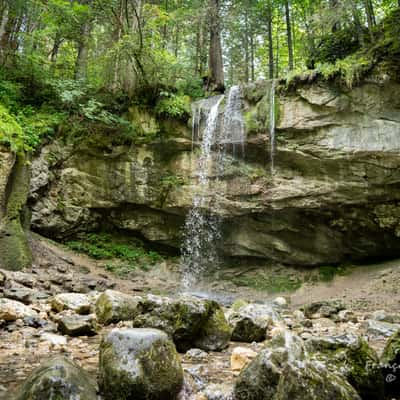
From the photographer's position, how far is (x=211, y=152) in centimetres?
1140

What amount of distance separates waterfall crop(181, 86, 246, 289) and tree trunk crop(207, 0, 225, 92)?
291 centimetres

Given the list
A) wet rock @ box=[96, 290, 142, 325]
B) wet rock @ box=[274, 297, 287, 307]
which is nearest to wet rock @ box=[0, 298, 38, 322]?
wet rock @ box=[96, 290, 142, 325]

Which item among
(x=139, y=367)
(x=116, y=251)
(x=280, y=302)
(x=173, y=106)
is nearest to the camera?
(x=139, y=367)

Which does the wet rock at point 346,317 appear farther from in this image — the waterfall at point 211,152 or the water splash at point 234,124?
the water splash at point 234,124

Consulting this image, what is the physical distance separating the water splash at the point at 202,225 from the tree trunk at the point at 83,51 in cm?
504

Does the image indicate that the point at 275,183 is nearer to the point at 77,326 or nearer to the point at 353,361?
the point at 77,326

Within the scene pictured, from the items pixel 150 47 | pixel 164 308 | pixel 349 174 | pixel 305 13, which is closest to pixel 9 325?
pixel 164 308

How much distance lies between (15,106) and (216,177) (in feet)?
22.1

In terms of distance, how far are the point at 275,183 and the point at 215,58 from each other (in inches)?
291

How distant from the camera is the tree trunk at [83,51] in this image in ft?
41.4

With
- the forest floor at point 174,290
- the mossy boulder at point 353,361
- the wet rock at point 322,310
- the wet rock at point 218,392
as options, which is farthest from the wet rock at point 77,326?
the wet rock at point 322,310

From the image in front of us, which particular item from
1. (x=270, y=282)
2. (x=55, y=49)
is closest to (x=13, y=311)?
(x=270, y=282)

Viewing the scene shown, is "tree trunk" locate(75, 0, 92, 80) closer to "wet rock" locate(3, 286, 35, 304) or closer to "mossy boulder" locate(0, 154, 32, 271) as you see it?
"mossy boulder" locate(0, 154, 32, 271)

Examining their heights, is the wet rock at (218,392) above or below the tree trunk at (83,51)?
below
